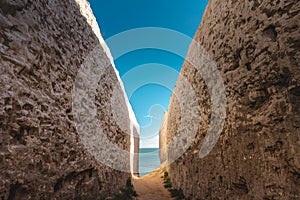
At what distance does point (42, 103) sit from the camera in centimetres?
332

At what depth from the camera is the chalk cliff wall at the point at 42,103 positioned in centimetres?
268

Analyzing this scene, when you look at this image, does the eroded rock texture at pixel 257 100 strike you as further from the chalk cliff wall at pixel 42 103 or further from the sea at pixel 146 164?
the sea at pixel 146 164

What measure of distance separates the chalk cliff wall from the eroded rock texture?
328 centimetres

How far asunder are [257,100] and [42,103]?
3.79 m

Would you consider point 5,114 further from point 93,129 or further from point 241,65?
point 241,65

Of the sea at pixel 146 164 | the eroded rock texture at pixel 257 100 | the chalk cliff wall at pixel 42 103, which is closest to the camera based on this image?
the eroded rock texture at pixel 257 100

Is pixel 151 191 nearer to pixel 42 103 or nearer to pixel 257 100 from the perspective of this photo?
pixel 42 103

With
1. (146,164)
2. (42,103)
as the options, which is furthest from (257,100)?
(146,164)

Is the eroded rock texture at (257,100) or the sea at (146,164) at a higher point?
the eroded rock texture at (257,100)

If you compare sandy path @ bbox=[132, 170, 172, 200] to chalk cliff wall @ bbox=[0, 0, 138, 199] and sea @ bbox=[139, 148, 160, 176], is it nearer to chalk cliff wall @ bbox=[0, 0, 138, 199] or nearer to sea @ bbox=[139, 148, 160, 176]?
chalk cliff wall @ bbox=[0, 0, 138, 199]

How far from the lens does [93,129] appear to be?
5113 millimetres

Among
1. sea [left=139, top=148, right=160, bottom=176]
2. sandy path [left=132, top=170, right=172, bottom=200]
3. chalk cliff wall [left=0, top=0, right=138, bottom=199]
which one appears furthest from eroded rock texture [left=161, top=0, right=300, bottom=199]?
sea [left=139, top=148, right=160, bottom=176]

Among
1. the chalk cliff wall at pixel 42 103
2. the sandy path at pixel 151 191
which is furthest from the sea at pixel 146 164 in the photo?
the chalk cliff wall at pixel 42 103

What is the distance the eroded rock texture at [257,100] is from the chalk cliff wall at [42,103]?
129 inches
